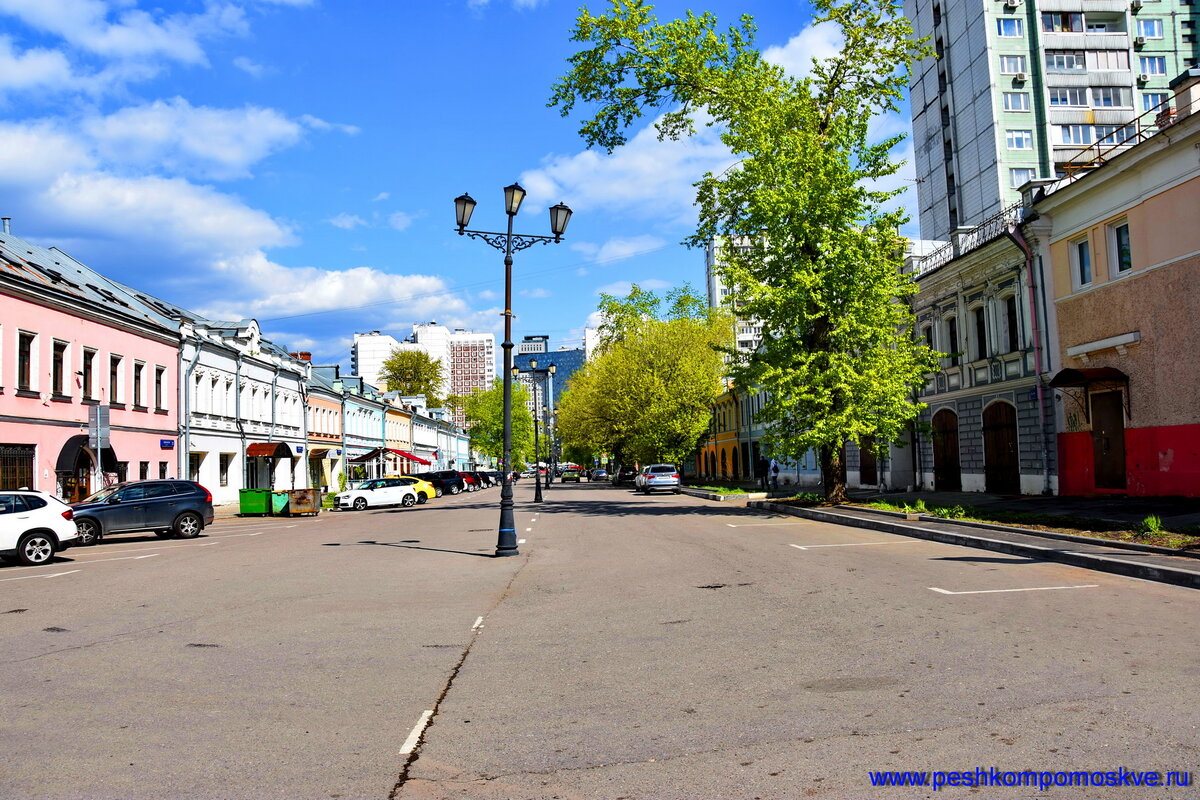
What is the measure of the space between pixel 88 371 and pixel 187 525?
32.6 ft

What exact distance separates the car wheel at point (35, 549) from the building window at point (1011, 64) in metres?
54.7

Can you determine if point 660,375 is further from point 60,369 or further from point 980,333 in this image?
point 60,369

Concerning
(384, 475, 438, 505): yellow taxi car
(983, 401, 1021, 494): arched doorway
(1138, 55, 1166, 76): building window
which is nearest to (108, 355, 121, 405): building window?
(384, 475, 438, 505): yellow taxi car

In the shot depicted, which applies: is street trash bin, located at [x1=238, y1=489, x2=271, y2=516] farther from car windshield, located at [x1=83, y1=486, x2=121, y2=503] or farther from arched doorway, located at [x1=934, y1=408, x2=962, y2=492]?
arched doorway, located at [x1=934, y1=408, x2=962, y2=492]

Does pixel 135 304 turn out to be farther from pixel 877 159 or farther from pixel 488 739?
pixel 488 739

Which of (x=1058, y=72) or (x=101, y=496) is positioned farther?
(x=1058, y=72)

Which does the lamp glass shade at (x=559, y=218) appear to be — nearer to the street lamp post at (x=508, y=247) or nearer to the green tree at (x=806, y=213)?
the street lamp post at (x=508, y=247)

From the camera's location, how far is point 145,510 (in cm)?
2230

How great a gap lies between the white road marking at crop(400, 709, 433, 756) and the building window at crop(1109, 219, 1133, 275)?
21747 millimetres

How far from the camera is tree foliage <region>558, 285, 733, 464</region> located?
163 ft

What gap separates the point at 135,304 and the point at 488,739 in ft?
117

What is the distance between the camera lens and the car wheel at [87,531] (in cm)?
2097

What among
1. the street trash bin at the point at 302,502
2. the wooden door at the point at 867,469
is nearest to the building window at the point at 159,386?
the street trash bin at the point at 302,502

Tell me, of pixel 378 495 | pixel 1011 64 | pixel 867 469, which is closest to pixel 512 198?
pixel 867 469
